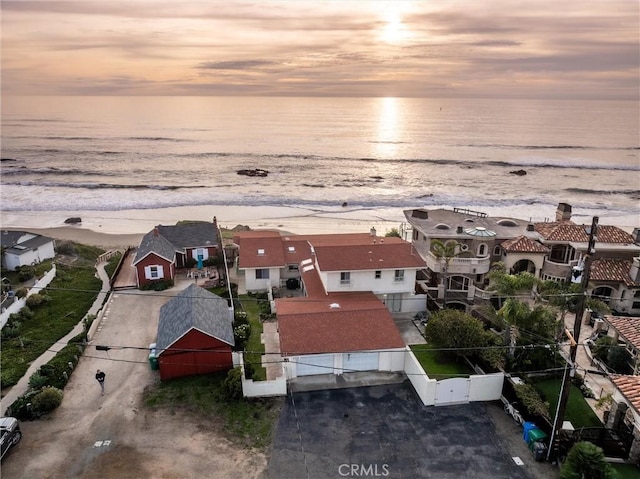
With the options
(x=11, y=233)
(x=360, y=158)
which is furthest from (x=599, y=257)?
(x=360, y=158)

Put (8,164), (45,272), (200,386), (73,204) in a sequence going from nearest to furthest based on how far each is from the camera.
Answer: (200,386) → (45,272) → (73,204) → (8,164)

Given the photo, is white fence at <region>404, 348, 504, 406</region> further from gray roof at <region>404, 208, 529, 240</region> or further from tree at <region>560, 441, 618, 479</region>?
gray roof at <region>404, 208, 529, 240</region>

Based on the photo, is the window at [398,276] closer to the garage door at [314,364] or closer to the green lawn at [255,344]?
the garage door at [314,364]

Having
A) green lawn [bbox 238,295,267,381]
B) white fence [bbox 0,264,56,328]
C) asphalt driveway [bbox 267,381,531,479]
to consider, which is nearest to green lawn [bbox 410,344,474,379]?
asphalt driveway [bbox 267,381,531,479]

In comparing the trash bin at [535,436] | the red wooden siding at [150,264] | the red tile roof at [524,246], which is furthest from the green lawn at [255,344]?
the red tile roof at [524,246]

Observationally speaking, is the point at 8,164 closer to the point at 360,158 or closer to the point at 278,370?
the point at 360,158

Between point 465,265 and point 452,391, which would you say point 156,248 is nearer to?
point 465,265

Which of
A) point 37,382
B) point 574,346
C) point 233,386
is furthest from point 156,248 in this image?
point 574,346
